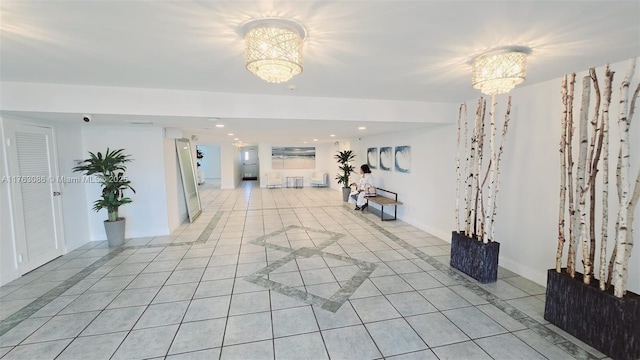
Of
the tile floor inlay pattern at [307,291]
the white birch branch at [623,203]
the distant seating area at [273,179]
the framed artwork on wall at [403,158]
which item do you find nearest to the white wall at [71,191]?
the tile floor inlay pattern at [307,291]

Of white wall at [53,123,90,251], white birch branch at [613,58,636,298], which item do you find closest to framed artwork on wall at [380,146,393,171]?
white birch branch at [613,58,636,298]

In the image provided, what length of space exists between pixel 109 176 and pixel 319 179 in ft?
27.4

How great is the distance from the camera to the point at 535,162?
311cm

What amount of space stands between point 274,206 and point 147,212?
3.41 m

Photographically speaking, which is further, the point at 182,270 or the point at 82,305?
the point at 182,270

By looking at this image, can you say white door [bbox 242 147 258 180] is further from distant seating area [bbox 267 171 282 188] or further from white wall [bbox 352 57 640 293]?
white wall [bbox 352 57 640 293]

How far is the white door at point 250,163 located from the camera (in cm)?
1666

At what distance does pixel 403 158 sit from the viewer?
5.93 metres

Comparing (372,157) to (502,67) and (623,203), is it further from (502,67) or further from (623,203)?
(623,203)

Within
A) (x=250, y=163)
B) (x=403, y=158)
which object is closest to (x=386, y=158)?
(x=403, y=158)

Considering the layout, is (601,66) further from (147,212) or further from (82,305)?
(147,212)

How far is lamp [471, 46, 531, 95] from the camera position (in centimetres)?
206

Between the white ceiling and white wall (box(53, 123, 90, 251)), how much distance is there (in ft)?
5.64

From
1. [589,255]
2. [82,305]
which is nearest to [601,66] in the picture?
[589,255]
